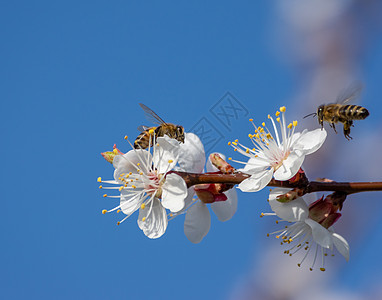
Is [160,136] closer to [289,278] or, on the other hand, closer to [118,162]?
[118,162]

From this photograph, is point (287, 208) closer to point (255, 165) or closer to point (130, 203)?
point (255, 165)

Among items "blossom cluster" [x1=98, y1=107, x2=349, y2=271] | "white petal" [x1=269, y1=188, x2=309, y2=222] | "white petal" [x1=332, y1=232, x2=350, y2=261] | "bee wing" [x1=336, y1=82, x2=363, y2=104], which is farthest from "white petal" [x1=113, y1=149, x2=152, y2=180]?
"bee wing" [x1=336, y1=82, x2=363, y2=104]

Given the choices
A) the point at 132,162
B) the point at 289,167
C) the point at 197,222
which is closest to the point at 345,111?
the point at 289,167

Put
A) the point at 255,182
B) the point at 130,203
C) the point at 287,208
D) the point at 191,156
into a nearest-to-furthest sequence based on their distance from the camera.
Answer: the point at 255,182
the point at 287,208
the point at 130,203
the point at 191,156

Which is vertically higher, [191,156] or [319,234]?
[191,156]

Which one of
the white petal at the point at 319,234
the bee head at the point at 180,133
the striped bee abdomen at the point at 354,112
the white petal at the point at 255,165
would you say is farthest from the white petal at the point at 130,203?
the striped bee abdomen at the point at 354,112

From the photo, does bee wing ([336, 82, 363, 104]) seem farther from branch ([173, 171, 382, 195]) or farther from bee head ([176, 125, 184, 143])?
bee head ([176, 125, 184, 143])
